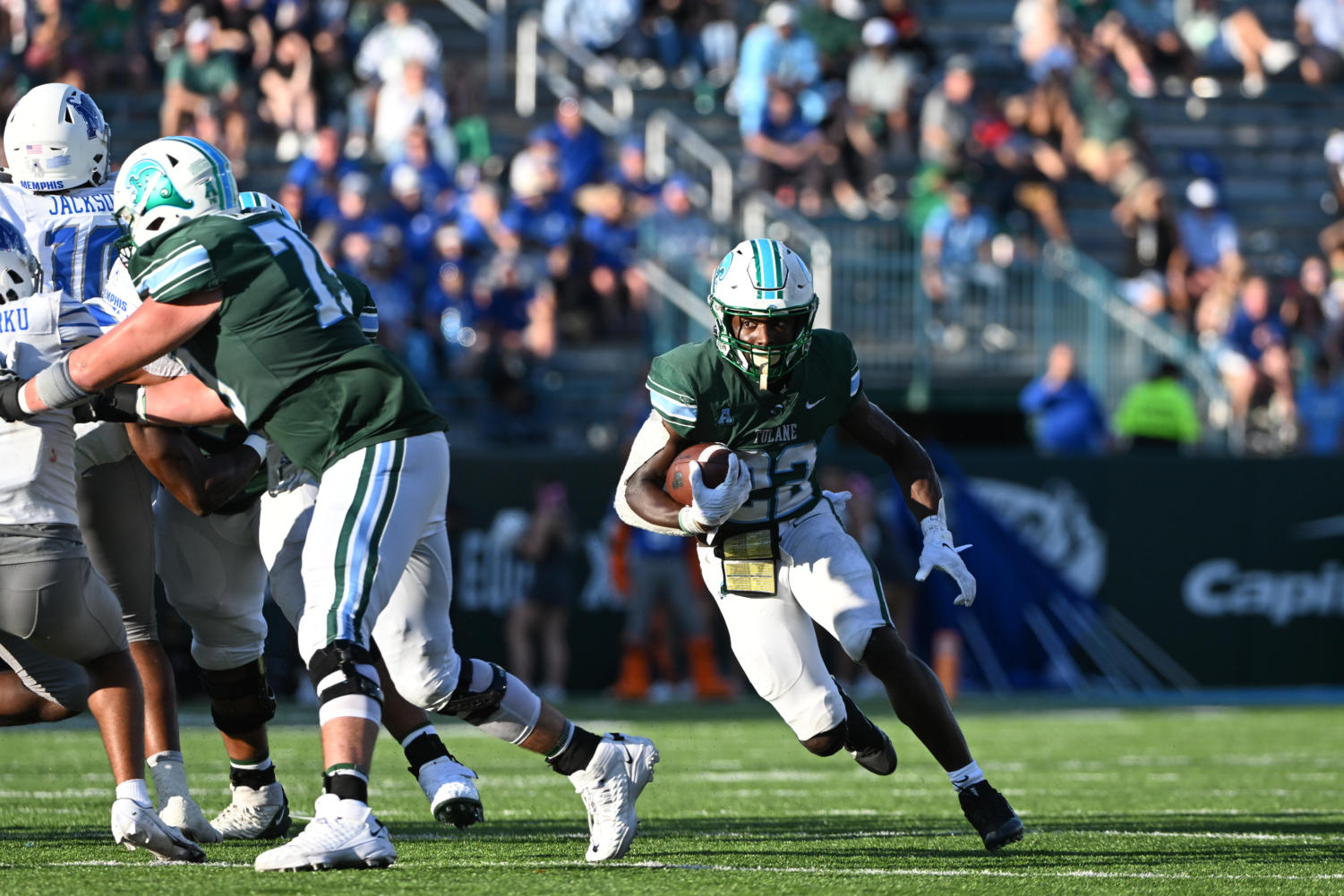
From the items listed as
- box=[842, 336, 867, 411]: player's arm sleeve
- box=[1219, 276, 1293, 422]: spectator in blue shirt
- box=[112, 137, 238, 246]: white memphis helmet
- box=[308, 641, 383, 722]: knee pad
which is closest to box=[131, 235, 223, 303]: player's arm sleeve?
box=[112, 137, 238, 246]: white memphis helmet

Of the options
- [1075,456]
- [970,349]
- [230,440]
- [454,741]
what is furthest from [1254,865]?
[970,349]

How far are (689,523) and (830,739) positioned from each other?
2.82 feet

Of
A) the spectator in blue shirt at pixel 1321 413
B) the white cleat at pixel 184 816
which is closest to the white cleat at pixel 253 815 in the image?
the white cleat at pixel 184 816

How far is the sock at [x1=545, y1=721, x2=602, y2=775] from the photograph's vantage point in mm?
5406

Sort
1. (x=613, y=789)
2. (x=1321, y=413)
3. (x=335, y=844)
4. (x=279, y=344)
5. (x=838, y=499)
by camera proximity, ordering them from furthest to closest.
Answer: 1. (x=1321, y=413)
2. (x=838, y=499)
3. (x=613, y=789)
4. (x=279, y=344)
5. (x=335, y=844)

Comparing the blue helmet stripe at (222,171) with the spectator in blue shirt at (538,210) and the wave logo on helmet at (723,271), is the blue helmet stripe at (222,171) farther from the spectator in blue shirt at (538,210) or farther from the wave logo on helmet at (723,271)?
the spectator in blue shirt at (538,210)

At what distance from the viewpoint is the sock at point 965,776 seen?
18.5 feet

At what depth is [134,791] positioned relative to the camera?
16.9 feet

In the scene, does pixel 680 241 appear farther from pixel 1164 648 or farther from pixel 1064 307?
pixel 1164 648

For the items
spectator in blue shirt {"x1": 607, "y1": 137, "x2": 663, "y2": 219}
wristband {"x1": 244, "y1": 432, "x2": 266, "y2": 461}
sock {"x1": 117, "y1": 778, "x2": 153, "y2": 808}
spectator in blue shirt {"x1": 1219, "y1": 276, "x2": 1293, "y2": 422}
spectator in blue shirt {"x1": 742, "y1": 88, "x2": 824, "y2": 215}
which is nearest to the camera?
sock {"x1": 117, "y1": 778, "x2": 153, "y2": 808}

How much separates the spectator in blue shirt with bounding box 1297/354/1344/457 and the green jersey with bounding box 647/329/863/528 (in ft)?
35.6

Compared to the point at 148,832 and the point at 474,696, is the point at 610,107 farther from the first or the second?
the point at 148,832

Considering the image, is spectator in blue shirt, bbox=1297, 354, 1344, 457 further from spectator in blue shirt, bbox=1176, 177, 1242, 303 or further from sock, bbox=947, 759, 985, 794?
sock, bbox=947, 759, 985, 794

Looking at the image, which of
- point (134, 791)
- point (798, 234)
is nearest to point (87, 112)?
point (134, 791)
